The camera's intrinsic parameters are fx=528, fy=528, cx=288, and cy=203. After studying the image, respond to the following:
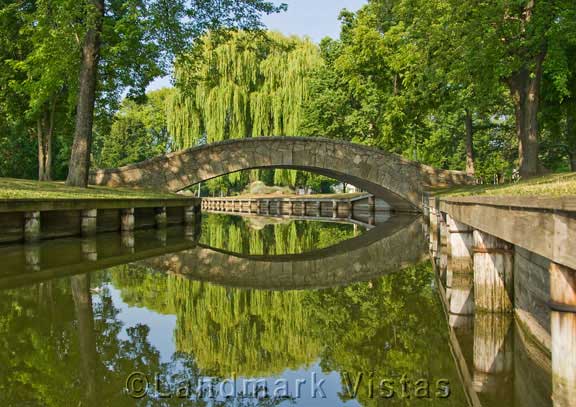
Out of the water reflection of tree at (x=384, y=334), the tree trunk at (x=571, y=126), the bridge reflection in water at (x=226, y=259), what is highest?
the tree trunk at (x=571, y=126)

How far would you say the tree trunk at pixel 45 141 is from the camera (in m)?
18.9

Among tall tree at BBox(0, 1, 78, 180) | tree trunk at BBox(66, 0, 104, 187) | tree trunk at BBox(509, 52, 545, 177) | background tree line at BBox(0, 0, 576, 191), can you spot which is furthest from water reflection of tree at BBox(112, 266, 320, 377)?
tall tree at BBox(0, 1, 78, 180)

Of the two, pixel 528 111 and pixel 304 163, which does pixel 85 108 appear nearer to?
pixel 304 163

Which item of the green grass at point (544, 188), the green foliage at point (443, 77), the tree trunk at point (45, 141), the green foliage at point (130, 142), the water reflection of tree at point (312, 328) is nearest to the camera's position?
the green grass at point (544, 188)

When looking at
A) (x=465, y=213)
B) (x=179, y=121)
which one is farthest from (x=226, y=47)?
(x=465, y=213)

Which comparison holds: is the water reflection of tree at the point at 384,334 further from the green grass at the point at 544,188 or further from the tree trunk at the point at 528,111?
the tree trunk at the point at 528,111

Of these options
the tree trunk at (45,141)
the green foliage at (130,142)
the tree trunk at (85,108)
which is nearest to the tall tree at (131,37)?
the tree trunk at (85,108)

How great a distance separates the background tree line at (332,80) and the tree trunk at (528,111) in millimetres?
36

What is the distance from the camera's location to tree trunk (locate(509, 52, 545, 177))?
12695 millimetres

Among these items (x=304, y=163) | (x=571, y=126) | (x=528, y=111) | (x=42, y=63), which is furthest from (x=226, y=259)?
(x=571, y=126)

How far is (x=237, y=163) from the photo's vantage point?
20.6m

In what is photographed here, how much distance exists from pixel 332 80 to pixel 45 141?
42.4 feet

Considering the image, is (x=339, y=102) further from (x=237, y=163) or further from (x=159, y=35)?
(x=159, y=35)

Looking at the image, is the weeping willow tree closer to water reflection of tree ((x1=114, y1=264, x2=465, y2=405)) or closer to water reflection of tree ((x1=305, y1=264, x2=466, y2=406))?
water reflection of tree ((x1=114, y1=264, x2=465, y2=405))
